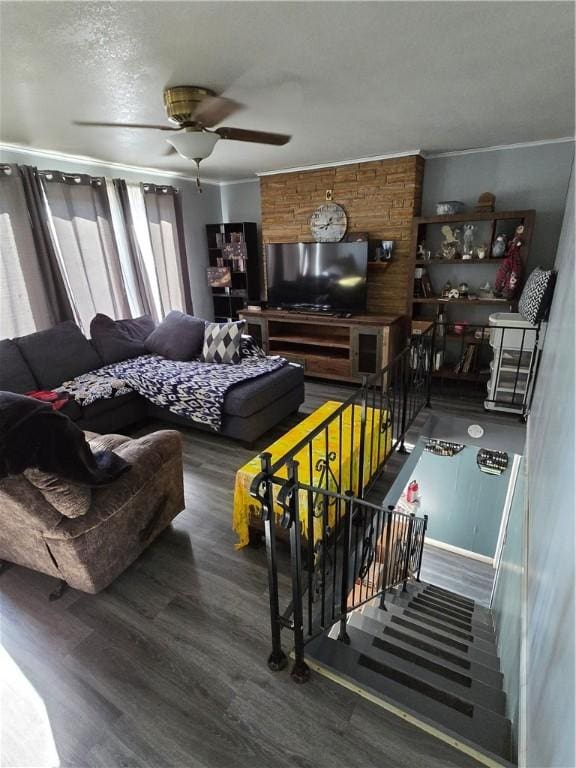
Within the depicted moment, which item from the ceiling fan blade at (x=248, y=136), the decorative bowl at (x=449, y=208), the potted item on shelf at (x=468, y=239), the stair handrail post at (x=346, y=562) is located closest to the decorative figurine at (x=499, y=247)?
the potted item on shelf at (x=468, y=239)

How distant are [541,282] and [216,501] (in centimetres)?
289

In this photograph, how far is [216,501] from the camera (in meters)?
2.60

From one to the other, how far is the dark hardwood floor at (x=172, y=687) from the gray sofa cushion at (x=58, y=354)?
6.20 ft

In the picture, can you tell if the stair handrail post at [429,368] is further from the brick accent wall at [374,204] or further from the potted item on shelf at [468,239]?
the potted item on shelf at [468,239]

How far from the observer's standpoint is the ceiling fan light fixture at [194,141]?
2.04 meters

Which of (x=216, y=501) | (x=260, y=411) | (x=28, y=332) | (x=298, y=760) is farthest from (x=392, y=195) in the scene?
(x=298, y=760)

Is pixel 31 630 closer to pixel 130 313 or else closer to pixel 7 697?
pixel 7 697

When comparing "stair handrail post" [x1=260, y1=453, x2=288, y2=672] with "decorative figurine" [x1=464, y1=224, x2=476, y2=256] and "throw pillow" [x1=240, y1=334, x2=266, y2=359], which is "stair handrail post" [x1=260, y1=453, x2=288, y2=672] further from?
"decorative figurine" [x1=464, y1=224, x2=476, y2=256]

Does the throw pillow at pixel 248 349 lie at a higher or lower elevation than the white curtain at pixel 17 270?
lower

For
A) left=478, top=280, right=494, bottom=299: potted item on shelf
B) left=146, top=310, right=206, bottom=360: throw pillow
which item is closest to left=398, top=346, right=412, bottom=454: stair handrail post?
left=478, top=280, right=494, bottom=299: potted item on shelf

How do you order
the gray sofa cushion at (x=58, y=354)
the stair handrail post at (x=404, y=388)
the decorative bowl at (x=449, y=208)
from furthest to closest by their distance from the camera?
the decorative bowl at (x=449, y=208), the gray sofa cushion at (x=58, y=354), the stair handrail post at (x=404, y=388)

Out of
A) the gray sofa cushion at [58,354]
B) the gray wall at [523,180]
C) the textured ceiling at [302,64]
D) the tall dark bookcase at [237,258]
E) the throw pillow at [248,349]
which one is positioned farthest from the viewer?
the tall dark bookcase at [237,258]

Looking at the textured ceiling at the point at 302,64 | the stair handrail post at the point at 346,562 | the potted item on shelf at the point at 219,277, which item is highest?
the textured ceiling at the point at 302,64

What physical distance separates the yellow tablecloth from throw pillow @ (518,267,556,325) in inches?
55.3
